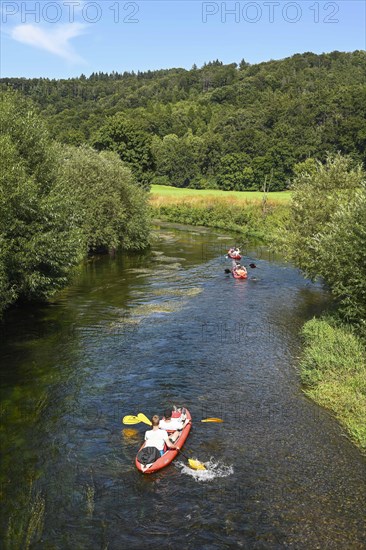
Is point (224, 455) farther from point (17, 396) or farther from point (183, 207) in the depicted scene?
point (183, 207)

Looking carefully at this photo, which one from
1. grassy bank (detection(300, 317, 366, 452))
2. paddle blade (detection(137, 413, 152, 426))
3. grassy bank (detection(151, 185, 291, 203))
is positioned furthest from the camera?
grassy bank (detection(151, 185, 291, 203))

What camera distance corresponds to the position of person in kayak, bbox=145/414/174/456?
16219mm

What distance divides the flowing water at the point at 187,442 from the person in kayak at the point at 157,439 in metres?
0.71

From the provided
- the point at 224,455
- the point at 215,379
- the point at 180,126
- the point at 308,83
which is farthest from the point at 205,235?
the point at 308,83

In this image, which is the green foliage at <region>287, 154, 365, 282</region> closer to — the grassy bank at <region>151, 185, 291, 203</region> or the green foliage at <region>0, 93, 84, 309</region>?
the green foliage at <region>0, 93, 84, 309</region>

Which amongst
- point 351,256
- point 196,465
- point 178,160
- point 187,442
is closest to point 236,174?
point 178,160

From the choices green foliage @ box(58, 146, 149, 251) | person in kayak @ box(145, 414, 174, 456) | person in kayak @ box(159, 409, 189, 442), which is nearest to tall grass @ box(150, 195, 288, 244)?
green foliage @ box(58, 146, 149, 251)

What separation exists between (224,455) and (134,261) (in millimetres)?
36411

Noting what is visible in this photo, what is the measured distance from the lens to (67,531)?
41.9 feet

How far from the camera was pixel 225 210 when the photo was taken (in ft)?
285

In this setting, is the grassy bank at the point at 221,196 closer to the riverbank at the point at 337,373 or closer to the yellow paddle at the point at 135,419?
the riverbank at the point at 337,373

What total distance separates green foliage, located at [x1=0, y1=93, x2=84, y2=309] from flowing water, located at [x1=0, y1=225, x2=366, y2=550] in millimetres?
3077

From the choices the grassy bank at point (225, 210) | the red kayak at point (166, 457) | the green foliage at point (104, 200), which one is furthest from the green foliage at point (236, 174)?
the red kayak at point (166, 457)

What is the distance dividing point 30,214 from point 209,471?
1888 centimetres
